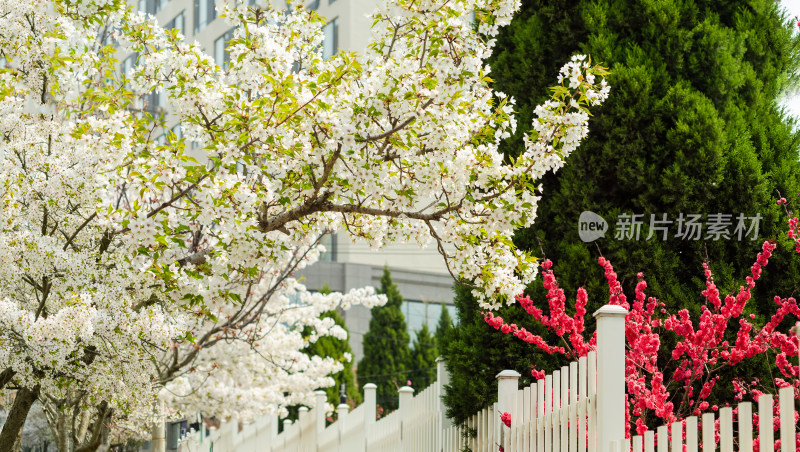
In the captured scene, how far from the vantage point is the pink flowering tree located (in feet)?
16.1

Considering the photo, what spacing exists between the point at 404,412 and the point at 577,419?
3.95 m

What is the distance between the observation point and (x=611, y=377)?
3799mm

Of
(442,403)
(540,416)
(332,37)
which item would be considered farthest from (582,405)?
(332,37)

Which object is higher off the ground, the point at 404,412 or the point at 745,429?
the point at 404,412

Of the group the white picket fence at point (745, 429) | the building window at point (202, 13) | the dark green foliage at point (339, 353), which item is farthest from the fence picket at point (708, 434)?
the building window at point (202, 13)

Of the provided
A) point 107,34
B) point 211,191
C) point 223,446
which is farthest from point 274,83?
point 223,446

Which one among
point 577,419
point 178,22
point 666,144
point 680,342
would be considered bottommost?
point 577,419

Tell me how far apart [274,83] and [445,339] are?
112 inches

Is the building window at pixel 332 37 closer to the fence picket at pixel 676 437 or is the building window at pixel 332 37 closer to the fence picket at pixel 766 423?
the fence picket at pixel 676 437

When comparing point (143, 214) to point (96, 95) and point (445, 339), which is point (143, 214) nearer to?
point (96, 95)

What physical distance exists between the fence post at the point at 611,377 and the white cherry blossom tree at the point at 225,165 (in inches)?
61.6

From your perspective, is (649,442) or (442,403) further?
(442,403)

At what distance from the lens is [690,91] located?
660 centimetres

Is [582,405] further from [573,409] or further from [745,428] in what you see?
[745,428]
